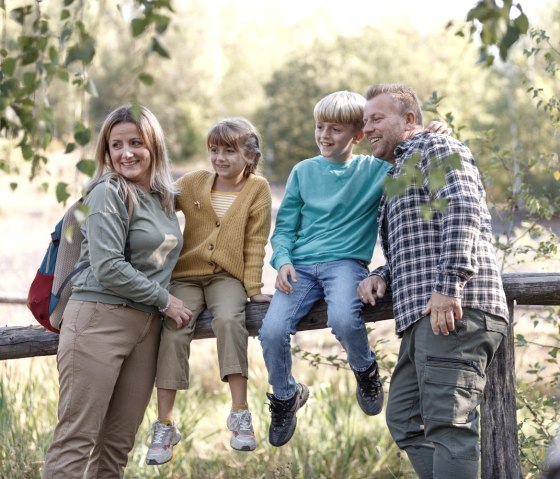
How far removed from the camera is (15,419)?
5117mm

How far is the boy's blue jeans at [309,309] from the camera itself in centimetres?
348

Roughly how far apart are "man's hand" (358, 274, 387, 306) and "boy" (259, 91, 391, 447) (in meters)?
0.04

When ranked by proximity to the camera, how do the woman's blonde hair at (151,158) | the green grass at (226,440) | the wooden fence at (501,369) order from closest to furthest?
1. the woman's blonde hair at (151,158)
2. the wooden fence at (501,369)
3. the green grass at (226,440)

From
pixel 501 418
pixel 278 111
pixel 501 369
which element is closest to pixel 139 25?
pixel 501 369

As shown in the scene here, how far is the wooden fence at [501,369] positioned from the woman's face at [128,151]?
26.6 inches

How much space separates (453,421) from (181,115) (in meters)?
33.8

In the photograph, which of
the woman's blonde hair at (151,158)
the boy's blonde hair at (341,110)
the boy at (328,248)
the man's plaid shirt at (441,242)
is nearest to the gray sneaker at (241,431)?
the boy at (328,248)

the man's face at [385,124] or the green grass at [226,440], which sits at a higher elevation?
the man's face at [385,124]

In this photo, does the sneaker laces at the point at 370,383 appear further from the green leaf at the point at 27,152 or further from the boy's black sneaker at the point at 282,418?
the green leaf at the point at 27,152

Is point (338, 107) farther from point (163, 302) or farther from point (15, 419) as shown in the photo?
point (15, 419)

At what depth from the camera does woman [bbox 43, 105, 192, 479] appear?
3.34m

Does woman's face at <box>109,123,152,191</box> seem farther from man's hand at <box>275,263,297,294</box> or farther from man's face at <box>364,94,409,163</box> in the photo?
man's face at <box>364,94,409,163</box>

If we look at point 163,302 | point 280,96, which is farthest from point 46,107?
point 280,96

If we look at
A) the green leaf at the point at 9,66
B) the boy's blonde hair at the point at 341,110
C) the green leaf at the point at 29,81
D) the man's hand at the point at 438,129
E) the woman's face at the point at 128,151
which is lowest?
the green leaf at the point at 29,81
